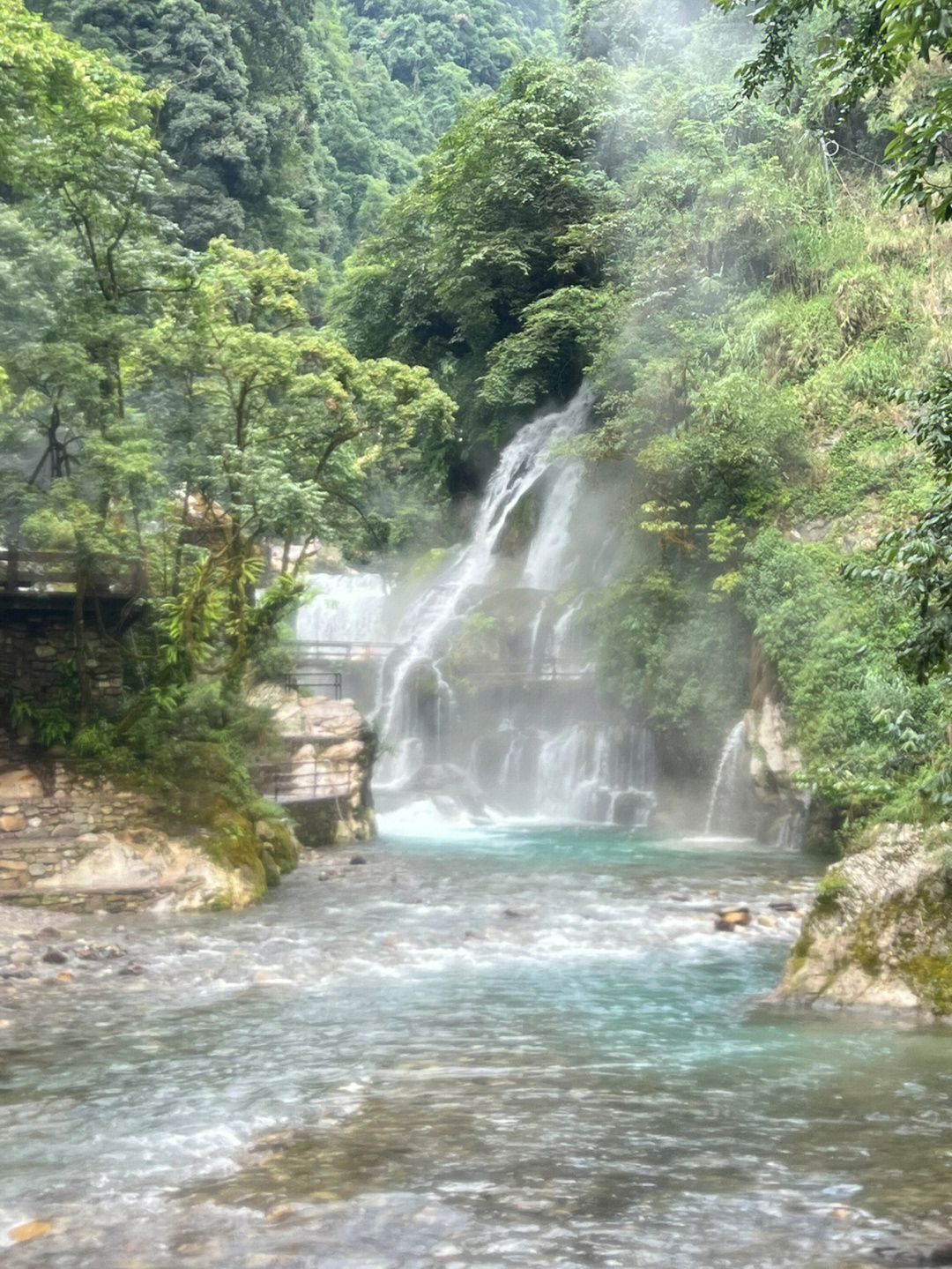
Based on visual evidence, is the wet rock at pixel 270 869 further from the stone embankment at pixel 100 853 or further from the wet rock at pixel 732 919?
the wet rock at pixel 732 919

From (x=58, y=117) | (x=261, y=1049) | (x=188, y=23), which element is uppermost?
(x=188, y=23)

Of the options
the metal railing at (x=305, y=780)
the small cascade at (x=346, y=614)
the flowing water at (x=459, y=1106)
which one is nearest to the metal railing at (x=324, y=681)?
the small cascade at (x=346, y=614)

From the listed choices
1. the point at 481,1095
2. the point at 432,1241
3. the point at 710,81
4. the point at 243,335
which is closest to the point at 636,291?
the point at 710,81

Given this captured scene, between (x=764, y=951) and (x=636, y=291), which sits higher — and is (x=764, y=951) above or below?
below

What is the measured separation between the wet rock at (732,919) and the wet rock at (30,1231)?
8636 millimetres

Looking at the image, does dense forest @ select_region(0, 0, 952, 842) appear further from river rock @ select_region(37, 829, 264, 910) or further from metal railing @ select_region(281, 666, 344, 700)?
metal railing @ select_region(281, 666, 344, 700)

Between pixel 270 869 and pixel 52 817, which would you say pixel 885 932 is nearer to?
pixel 270 869

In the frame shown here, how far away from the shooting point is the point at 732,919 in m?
13.0

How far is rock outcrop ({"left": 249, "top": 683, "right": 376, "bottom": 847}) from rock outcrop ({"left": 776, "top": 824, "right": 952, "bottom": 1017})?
36.2 ft

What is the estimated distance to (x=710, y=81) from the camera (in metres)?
32.4

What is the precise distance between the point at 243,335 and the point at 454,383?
70.0ft

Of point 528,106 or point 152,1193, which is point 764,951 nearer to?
point 152,1193

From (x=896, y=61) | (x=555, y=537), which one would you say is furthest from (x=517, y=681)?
(x=896, y=61)

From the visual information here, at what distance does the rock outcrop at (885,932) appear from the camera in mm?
9117
